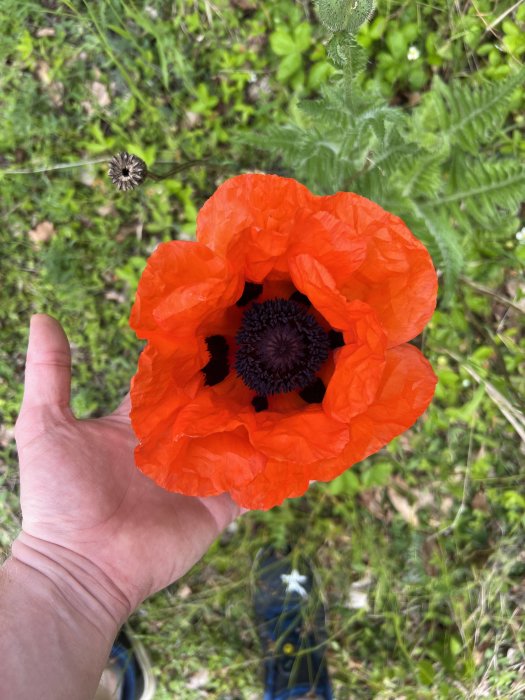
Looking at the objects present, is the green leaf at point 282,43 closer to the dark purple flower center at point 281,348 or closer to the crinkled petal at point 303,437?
the dark purple flower center at point 281,348

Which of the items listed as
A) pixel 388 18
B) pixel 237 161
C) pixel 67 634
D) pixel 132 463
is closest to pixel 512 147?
pixel 388 18

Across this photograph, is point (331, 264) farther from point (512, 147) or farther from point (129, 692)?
point (129, 692)

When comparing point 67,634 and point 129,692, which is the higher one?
point 67,634

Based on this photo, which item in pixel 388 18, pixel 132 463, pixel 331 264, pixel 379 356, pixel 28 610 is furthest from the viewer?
pixel 388 18

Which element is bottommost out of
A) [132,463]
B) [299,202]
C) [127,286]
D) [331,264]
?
[132,463]

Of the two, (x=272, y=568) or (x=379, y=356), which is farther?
(x=272, y=568)

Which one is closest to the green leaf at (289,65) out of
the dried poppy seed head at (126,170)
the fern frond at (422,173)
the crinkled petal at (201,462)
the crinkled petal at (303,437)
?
the fern frond at (422,173)

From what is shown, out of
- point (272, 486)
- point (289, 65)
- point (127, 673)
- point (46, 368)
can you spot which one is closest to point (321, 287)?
point (272, 486)

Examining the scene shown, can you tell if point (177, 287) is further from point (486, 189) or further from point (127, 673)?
point (127, 673)
